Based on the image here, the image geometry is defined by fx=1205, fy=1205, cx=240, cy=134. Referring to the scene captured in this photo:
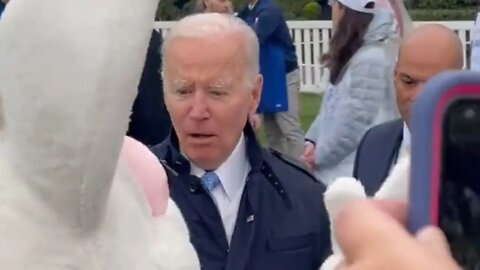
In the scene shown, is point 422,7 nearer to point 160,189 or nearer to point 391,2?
point 391,2

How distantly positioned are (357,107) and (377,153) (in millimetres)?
1026

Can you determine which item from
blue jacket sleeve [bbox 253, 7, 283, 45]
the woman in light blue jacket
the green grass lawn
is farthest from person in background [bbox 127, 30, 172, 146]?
the green grass lawn

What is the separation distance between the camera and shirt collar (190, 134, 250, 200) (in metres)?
2.97

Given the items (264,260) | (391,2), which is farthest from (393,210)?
(391,2)

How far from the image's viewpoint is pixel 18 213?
6.28 feet

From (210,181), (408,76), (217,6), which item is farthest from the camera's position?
(217,6)

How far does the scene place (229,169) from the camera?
118 inches

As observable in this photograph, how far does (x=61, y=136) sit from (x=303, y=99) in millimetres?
11712

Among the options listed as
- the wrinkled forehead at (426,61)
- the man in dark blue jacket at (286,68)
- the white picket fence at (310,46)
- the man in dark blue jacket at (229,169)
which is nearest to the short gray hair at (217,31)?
the man in dark blue jacket at (229,169)

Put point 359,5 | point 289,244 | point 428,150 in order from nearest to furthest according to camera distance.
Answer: point 428,150, point 289,244, point 359,5

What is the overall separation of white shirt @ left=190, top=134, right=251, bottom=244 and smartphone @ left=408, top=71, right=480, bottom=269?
5.66 feet

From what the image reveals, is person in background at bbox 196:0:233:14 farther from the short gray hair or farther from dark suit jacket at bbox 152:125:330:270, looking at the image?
dark suit jacket at bbox 152:125:330:270

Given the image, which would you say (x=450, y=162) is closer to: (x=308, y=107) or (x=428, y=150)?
(x=428, y=150)

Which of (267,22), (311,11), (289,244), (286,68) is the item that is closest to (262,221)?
(289,244)
